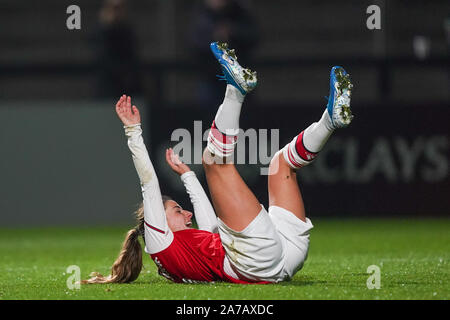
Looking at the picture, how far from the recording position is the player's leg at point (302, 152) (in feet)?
20.5

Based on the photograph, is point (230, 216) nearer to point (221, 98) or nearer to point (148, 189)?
point (148, 189)

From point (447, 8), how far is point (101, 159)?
4.92m

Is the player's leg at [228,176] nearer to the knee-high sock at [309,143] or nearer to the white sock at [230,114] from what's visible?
the white sock at [230,114]

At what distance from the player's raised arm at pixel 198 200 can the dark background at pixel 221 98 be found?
15.5ft

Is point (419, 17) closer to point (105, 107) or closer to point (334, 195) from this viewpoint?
point (334, 195)

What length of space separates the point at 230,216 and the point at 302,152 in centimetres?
73

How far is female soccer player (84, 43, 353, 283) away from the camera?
19.2 feet

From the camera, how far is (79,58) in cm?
1304

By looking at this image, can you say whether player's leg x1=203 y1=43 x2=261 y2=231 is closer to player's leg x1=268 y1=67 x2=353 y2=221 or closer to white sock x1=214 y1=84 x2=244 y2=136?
white sock x1=214 y1=84 x2=244 y2=136

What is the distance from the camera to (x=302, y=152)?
6.24 meters

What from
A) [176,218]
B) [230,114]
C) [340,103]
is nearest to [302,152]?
[340,103]

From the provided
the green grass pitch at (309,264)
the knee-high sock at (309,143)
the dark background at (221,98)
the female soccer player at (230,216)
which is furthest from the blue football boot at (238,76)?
the dark background at (221,98)

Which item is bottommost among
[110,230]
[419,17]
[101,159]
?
[110,230]

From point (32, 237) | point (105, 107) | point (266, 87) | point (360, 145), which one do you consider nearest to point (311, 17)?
point (266, 87)
